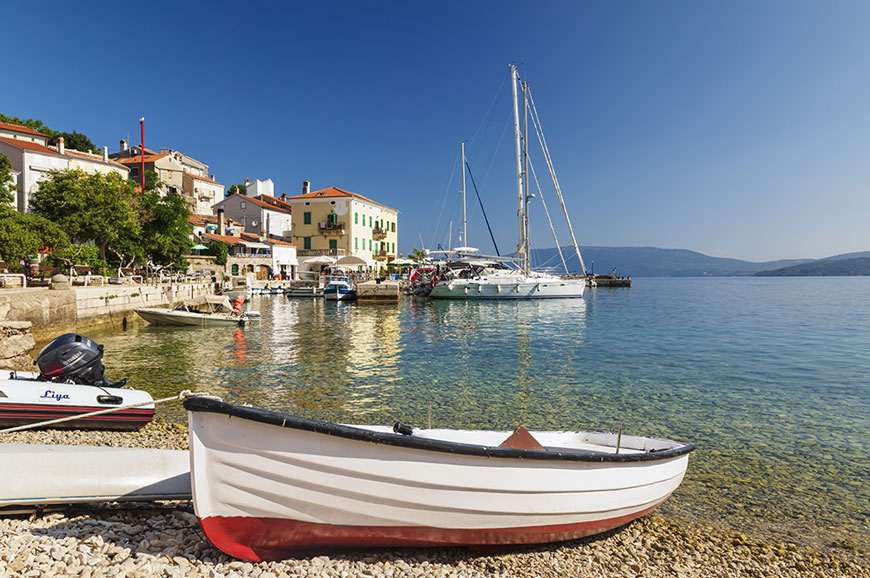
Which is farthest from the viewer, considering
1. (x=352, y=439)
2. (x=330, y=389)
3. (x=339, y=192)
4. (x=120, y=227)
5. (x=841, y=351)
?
(x=339, y=192)

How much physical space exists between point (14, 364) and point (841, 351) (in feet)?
84.5

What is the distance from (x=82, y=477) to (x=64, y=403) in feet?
11.9

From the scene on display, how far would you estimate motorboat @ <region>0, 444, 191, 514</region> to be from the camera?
13.0 ft

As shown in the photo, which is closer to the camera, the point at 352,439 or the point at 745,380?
the point at 352,439

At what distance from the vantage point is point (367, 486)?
355 cm

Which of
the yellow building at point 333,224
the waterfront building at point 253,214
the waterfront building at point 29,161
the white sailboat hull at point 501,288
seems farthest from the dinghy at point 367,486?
the waterfront building at point 253,214

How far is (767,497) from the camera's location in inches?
227

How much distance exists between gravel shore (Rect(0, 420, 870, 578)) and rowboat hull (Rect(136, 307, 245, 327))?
1936 cm

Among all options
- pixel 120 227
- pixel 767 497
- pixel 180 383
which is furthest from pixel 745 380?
pixel 120 227

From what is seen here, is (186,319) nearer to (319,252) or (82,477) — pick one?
(82,477)

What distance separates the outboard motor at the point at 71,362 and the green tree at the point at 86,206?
78.0 feet

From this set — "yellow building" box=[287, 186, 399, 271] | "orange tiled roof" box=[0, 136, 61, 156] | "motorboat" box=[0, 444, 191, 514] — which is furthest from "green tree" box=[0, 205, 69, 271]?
"yellow building" box=[287, 186, 399, 271]

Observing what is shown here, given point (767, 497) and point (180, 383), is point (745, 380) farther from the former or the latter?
point (180, 383)

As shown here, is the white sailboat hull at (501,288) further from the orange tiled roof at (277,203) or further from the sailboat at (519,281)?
the orange tiled roof at (277,203)
